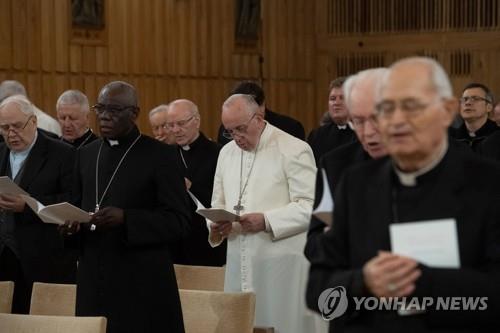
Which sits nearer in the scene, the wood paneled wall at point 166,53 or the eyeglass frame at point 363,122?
the eyeglass frame at point 363,122

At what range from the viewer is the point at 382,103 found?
2873 millimetres

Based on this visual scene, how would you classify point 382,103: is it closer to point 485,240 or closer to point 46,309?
point 485,240

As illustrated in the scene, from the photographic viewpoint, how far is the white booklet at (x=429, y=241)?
2.84 m

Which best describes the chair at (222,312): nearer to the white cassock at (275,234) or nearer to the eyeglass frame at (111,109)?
the white cassock at (275,234)

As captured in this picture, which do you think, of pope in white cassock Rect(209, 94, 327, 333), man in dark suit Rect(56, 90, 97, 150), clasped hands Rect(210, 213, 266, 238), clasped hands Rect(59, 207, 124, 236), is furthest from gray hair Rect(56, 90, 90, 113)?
clasped hands Rect(59, 207, 124, 236)

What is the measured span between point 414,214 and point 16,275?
464cm

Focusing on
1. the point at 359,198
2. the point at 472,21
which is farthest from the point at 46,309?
the point at 472,21

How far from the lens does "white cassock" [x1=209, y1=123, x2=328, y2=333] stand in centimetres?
660

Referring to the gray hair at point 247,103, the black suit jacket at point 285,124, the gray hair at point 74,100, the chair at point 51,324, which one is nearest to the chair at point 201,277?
the gray hair at point 247,103

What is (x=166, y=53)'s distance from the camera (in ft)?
49.2

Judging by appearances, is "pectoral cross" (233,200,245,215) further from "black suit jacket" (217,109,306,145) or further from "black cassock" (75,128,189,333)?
"black suit jacket" (217,109,306,145)

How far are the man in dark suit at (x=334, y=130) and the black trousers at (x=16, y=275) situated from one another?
2987 mm

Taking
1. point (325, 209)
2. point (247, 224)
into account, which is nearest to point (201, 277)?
point (247, 224)

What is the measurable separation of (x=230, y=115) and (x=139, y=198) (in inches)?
39.4
